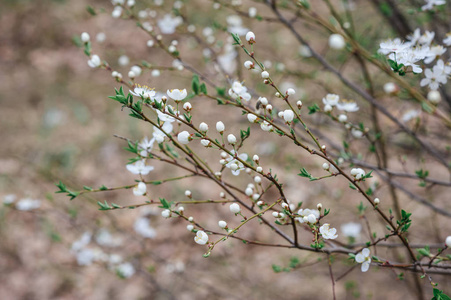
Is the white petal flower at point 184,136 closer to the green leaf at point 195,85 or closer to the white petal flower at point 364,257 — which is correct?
the green leaf at point 195,85

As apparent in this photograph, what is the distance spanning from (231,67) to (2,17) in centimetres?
538

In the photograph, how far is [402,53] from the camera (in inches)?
52.3

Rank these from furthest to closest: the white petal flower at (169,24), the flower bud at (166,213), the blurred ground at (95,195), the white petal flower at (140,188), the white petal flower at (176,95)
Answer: the blurred ground at (95,195)
the white petal flower at (169,24)
the white petal flower at (140,188)
the flower bud at (166,213)
the white petal flower at (176,95)

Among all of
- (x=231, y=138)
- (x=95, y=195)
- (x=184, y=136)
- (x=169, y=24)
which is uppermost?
(x=231, y=138)

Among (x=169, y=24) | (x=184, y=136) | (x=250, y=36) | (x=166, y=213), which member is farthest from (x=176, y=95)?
(x=169, y=24)

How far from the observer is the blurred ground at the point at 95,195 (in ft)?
11.3

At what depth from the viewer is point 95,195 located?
4402mm

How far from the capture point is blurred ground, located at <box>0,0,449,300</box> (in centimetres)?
345

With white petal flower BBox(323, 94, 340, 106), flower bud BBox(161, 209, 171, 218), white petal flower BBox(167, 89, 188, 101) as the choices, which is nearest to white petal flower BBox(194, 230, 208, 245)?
flower bud BBox(161, 209, 171, 218)

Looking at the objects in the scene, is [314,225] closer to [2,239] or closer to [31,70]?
[2,239]

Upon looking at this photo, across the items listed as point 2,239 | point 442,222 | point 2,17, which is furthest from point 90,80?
point 442,222

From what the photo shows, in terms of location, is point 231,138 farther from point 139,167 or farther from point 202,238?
point 139,167

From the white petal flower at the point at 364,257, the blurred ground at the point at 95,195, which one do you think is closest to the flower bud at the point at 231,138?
the white petal flower at the point at 364,257

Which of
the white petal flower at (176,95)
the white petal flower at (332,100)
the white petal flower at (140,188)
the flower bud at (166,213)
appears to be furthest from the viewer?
the white petal flower at (332,100)
